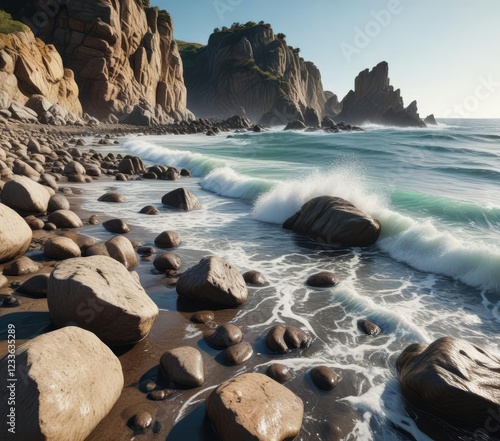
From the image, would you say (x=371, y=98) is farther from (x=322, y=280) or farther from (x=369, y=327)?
(x=369, y=327)

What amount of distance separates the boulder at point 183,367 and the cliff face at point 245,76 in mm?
92154

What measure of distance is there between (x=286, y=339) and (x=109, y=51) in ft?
180

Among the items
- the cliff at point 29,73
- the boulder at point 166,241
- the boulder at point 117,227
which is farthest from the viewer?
the cliff at point 29,73

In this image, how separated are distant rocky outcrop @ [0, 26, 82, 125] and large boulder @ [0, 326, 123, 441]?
36174mm

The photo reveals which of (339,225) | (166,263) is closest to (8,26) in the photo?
(166,263)

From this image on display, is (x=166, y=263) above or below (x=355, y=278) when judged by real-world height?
above

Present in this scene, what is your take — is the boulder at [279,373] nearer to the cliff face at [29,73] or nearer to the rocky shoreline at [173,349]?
the rocky shoreline at [173,349]

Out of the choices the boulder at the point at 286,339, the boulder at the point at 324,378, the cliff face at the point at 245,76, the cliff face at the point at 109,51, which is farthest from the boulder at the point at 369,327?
the cliff face at the point at 245,76

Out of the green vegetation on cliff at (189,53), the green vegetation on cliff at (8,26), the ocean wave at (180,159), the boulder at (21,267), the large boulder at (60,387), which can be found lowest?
the ocean wave at (180,159)

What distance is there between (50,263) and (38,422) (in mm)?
3541

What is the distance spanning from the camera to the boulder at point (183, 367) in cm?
321

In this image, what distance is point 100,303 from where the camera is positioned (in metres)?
3.39

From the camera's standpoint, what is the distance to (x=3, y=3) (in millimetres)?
51375

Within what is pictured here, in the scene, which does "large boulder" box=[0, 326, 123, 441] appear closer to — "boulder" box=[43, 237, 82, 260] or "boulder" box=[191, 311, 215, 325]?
"boulder" box=[191, 311, 215, 325]
